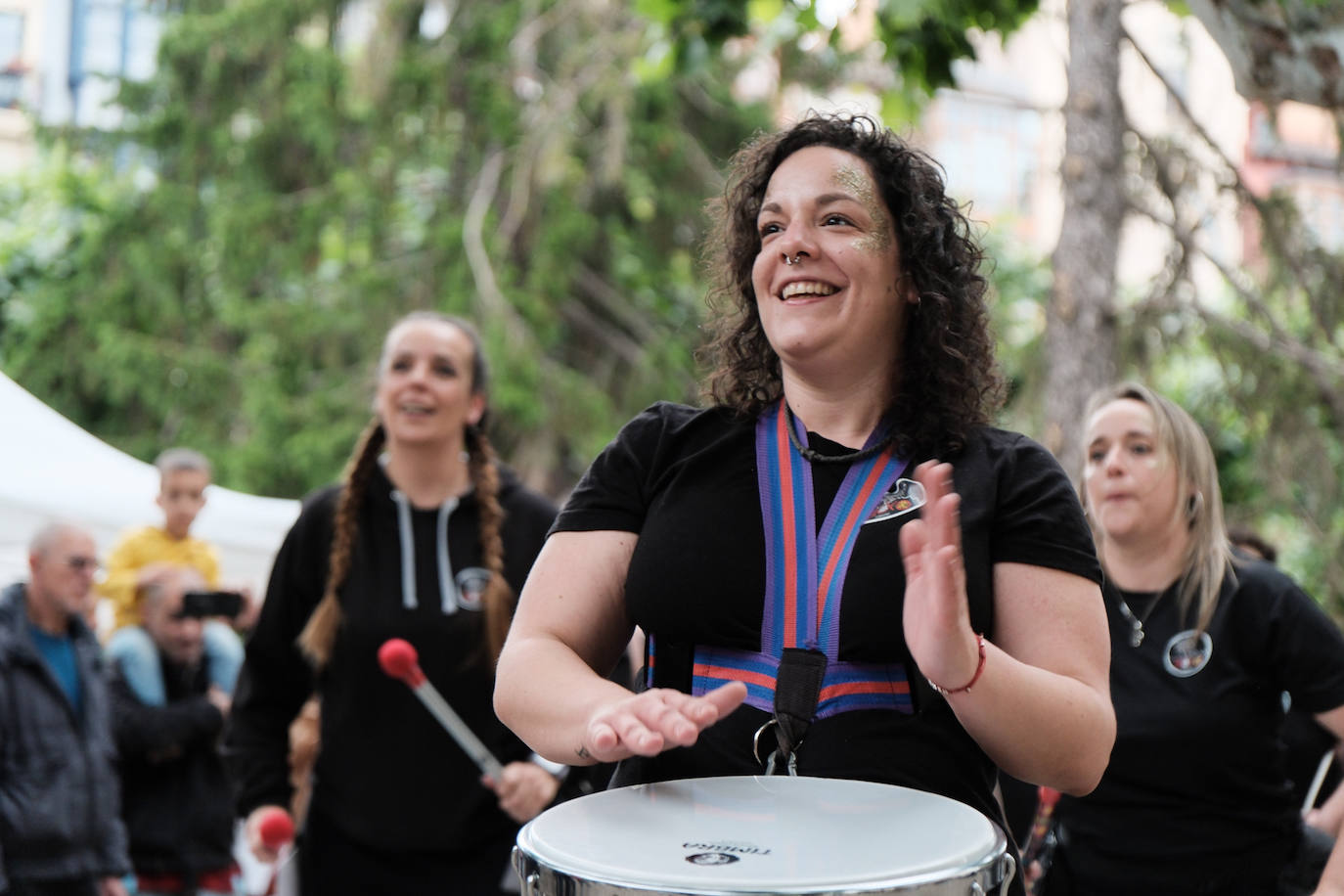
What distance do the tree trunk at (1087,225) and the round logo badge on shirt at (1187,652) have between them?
4994mm

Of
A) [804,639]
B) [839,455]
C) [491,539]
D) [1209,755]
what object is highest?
[839,455]

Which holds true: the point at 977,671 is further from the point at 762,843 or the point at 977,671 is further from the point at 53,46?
the point at 53,46

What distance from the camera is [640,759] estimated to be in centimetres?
207

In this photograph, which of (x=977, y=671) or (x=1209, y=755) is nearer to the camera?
(x=977, y=671)

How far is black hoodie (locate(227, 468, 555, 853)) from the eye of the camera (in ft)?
12.3

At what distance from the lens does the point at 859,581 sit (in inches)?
76.9

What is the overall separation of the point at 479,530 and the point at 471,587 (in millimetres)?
184

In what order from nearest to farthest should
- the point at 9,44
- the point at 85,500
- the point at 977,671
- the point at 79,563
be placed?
the point at 977,671, the point at 79,563, the point at 85,500, the point at 9,44

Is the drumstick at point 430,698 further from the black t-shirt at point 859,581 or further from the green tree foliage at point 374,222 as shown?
the green tree foliage at point 374,222

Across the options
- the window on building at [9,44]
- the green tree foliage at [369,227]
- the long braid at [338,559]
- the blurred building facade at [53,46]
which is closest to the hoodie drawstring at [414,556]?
the long braid at [338,559]

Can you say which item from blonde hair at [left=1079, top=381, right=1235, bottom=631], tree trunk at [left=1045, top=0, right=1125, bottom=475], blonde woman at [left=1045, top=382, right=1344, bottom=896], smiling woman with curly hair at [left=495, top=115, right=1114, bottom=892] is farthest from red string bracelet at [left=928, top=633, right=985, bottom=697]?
tree trunk at [left=1045, top=0, right=1125, bottom=475]

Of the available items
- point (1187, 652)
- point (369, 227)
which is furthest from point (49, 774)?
point (369, 227)

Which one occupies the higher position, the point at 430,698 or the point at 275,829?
the point at 430,698

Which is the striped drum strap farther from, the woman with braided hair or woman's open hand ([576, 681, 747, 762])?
the woman with braided hair
